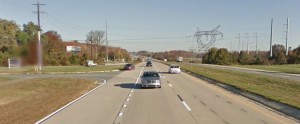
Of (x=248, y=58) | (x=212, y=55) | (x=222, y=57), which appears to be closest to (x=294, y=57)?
(x=248, y=58)

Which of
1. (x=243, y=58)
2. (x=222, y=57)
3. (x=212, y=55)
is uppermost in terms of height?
(x=212, y=55)

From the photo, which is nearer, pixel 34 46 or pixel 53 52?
pixel 34 46

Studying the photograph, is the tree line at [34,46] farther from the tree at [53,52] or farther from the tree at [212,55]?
the tree at [212,55]

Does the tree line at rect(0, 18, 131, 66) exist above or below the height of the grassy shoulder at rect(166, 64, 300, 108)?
above

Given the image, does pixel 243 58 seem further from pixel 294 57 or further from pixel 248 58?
pixel 294 57

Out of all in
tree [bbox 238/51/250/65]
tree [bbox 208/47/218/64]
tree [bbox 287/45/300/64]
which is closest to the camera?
tree [bbox 287/45/300/64]

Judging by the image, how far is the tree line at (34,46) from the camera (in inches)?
661

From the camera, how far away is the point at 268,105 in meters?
15.5

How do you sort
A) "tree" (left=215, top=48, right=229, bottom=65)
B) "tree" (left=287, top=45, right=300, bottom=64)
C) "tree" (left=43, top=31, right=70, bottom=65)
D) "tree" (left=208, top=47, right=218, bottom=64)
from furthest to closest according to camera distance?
"tree" (left=208, top=47, right=218, bottom=64) < "tree" (left=215, top=48, right=229, bottom=65) < "tree" (left=287, top=45, right=300, bottom=64) < "tree" (left=43, top=31, right=70, bottom=65)

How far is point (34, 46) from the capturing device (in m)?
17.2

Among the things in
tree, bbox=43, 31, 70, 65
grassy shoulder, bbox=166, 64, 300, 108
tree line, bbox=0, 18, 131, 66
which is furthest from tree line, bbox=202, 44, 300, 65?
grassy shoulder, bbox=166, 64, 300, 108

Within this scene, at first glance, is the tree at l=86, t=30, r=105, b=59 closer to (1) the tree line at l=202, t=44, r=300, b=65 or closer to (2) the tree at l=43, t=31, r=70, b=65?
(1) the tree line at l=202, t=44, r=300, b=65

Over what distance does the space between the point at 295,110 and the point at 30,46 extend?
13148mm

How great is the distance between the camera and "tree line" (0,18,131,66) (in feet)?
55.1
